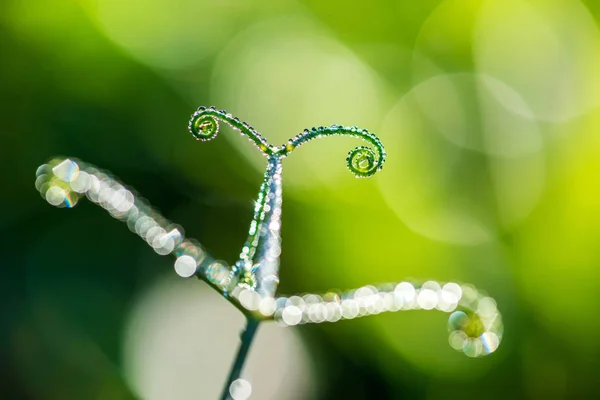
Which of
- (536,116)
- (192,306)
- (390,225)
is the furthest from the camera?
(536,116)

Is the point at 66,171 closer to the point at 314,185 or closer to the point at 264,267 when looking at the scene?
the point at 264,267

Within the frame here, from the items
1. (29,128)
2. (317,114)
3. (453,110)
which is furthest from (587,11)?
(29,128)

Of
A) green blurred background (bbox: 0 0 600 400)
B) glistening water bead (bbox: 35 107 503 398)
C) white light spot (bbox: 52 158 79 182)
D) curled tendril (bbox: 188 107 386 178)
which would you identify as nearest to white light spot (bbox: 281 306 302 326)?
glistening water bead (bbox: 35 107 503 398)

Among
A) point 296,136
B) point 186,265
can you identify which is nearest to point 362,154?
point 296,136

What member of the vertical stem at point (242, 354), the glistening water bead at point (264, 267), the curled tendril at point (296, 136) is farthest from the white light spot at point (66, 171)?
the vertical stem at point (242, 354)

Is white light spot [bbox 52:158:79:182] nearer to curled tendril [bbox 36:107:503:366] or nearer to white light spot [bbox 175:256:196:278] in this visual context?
curled tendril [bbox 36:107:503:366]

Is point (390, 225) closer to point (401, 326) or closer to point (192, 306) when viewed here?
point (401, 326)
